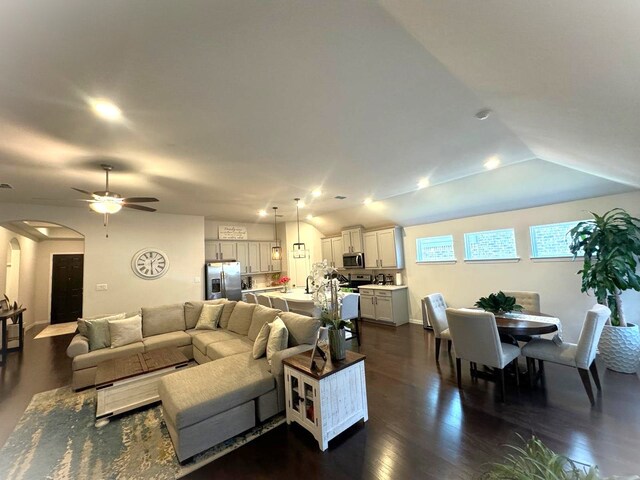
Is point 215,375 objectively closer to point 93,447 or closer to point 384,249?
point 93,447

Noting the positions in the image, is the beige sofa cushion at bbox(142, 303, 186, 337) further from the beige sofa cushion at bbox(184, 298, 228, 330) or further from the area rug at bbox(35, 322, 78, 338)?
the area rug at bbox(35, 322, 78, 338)

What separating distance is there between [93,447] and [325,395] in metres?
2.09

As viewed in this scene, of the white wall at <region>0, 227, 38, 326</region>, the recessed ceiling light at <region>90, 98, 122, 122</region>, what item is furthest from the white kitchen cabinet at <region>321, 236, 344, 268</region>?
the white wall at <region>0, 227, 38, 326</region>

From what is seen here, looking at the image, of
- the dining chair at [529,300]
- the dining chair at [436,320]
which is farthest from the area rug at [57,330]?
the dining chair at [529,300]

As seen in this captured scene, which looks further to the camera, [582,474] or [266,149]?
[266,149]

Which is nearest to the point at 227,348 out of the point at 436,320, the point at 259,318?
the point at 259,318

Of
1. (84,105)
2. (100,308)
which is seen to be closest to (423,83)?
(84,105)

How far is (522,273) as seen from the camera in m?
4.71

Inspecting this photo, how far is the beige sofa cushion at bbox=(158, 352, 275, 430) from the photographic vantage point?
84.0 inches

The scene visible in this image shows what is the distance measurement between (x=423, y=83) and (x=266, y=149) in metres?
1.68

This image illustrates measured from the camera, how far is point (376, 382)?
333 centimetres

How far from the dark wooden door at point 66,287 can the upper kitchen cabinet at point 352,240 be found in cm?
831

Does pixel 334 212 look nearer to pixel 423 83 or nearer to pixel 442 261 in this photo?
pixel 442 261

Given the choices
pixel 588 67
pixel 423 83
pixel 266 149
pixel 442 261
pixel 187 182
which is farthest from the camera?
pixel 442 261
